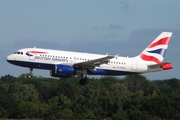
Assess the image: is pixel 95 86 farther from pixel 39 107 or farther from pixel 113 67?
pixel 113 67

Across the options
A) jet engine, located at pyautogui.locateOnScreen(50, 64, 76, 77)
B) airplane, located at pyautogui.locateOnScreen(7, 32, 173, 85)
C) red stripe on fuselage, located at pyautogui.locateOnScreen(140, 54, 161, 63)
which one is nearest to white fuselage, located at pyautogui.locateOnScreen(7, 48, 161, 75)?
airplane, located at pyautogui.locateOnScreen(7, 32, 173, 85)

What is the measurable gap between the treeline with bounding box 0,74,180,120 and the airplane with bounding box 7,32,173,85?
879 cm

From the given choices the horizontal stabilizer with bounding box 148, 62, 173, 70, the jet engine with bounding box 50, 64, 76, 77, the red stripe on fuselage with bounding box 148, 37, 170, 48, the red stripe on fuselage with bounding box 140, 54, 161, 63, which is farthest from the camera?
the red stripe on fuselage with bounding box 148, 37, 170, 48

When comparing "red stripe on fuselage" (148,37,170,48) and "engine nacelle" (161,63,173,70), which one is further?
"red stripe on fuselage" (148,37,170,48)

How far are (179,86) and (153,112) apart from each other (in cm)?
1381

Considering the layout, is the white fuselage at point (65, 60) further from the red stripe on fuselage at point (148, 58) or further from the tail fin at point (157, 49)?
the tail fin at point (157, 49)

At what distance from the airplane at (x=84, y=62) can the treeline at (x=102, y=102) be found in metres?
8.79

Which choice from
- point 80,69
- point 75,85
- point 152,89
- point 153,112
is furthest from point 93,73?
point 75,85

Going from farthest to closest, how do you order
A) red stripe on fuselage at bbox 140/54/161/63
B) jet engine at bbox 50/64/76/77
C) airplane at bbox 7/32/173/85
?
red stripe on fuselage at bbox 140/54/161/63 < airplane at bbox 7/32/173/85 < jet engine at bbox 50/64/76/77

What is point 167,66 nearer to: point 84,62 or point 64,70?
point 84,62

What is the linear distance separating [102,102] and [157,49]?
4031 centimetres

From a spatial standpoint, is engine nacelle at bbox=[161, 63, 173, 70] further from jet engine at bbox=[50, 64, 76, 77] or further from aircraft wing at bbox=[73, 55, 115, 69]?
jet engine at bbox=[50, 64, 76, 77]

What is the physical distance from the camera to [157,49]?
242 feet

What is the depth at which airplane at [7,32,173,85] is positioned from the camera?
67188mm
